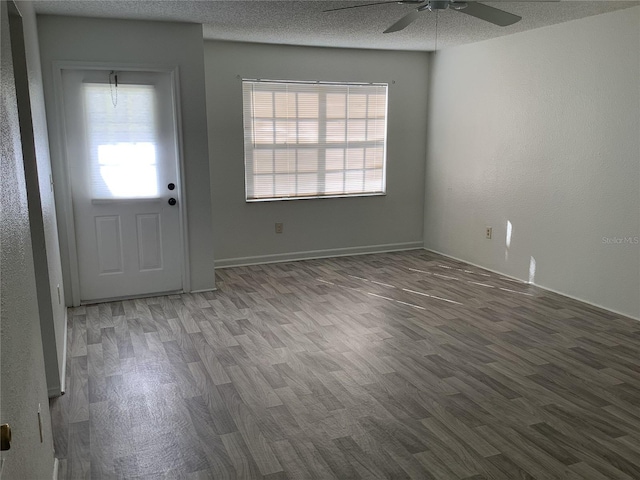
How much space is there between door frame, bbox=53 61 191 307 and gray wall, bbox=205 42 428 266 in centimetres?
92

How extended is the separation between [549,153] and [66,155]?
4137 mm

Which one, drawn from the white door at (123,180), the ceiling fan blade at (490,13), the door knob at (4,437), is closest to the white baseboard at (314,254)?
the white door at (123,180)

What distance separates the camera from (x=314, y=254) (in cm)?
636

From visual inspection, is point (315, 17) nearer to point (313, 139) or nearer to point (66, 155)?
point (313, 139)

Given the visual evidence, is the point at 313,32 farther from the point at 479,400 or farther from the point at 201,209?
the point at 479,400

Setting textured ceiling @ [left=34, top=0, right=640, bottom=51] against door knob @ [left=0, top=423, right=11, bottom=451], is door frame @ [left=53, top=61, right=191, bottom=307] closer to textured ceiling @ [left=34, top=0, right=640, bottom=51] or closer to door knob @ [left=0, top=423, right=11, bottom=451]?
textured ceiling @ [left=34, top=0, right=640, bottom=51]

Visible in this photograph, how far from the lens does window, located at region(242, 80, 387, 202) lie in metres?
5.85

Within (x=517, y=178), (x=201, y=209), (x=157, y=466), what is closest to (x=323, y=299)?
(x=201, y=209)

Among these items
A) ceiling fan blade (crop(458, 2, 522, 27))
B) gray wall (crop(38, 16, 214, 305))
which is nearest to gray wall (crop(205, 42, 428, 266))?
gray wall (crop(38, 16, 214, 305))

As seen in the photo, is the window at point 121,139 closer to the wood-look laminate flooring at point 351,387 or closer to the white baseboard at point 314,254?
the wood-look laminate flooring at point 351,387

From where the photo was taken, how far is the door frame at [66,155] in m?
4.37

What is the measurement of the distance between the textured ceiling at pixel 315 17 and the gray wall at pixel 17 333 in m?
2.41

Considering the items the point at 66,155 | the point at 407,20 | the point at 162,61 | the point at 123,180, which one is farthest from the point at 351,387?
the point at 162,61

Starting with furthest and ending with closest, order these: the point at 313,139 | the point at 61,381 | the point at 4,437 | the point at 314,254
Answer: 1. the point at 314,254
2. the point at 313,139
3. the point at 61,381
4. the point at 4,437
